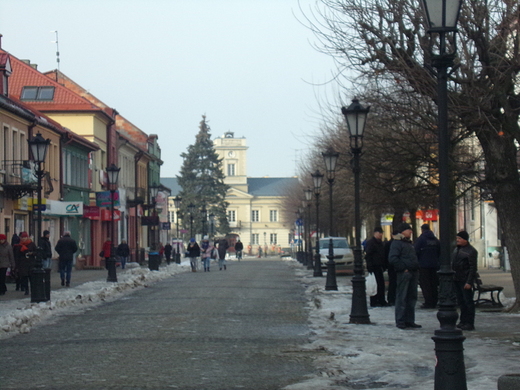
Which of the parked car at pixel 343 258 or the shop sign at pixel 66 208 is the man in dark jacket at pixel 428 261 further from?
the shop sign at pixel 66 208

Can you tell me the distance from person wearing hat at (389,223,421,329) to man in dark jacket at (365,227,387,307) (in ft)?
13.3

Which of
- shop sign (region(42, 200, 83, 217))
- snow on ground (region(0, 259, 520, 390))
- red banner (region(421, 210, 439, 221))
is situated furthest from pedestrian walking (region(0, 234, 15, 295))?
red banner (region(421, 210, 439, 221))

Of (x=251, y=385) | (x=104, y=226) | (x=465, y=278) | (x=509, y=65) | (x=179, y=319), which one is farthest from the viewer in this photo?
(x=104, y=226)

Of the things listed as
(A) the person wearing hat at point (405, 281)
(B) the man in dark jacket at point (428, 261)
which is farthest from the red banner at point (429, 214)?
(A) the person wearing hat at point (405, 281)

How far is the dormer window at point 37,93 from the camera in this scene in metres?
52.3

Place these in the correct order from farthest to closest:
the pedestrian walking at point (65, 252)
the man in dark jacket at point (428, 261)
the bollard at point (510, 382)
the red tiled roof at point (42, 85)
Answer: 1. the red tiled roof at point (42, 85)
2. the pedestrian walking at point (65, 252)
3. the man in dark jacket at point (428, 261)
4. the bollard at point (510, 382)

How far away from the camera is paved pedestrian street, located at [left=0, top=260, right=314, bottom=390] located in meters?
9.47

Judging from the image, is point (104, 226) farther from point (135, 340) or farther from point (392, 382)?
point (392, 382)

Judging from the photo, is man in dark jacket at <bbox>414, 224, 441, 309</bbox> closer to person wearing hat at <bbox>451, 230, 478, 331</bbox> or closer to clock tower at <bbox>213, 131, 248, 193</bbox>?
person wearing hat at <bbox>451, 230, 478, 331</bbox>

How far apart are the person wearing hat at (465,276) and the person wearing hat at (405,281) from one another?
83 cm

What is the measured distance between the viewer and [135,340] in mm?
13148

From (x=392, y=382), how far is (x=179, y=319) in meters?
7.71

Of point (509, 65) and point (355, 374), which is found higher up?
point (509, 65)

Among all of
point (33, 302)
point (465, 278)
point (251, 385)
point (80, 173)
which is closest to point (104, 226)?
point (80, 173)
